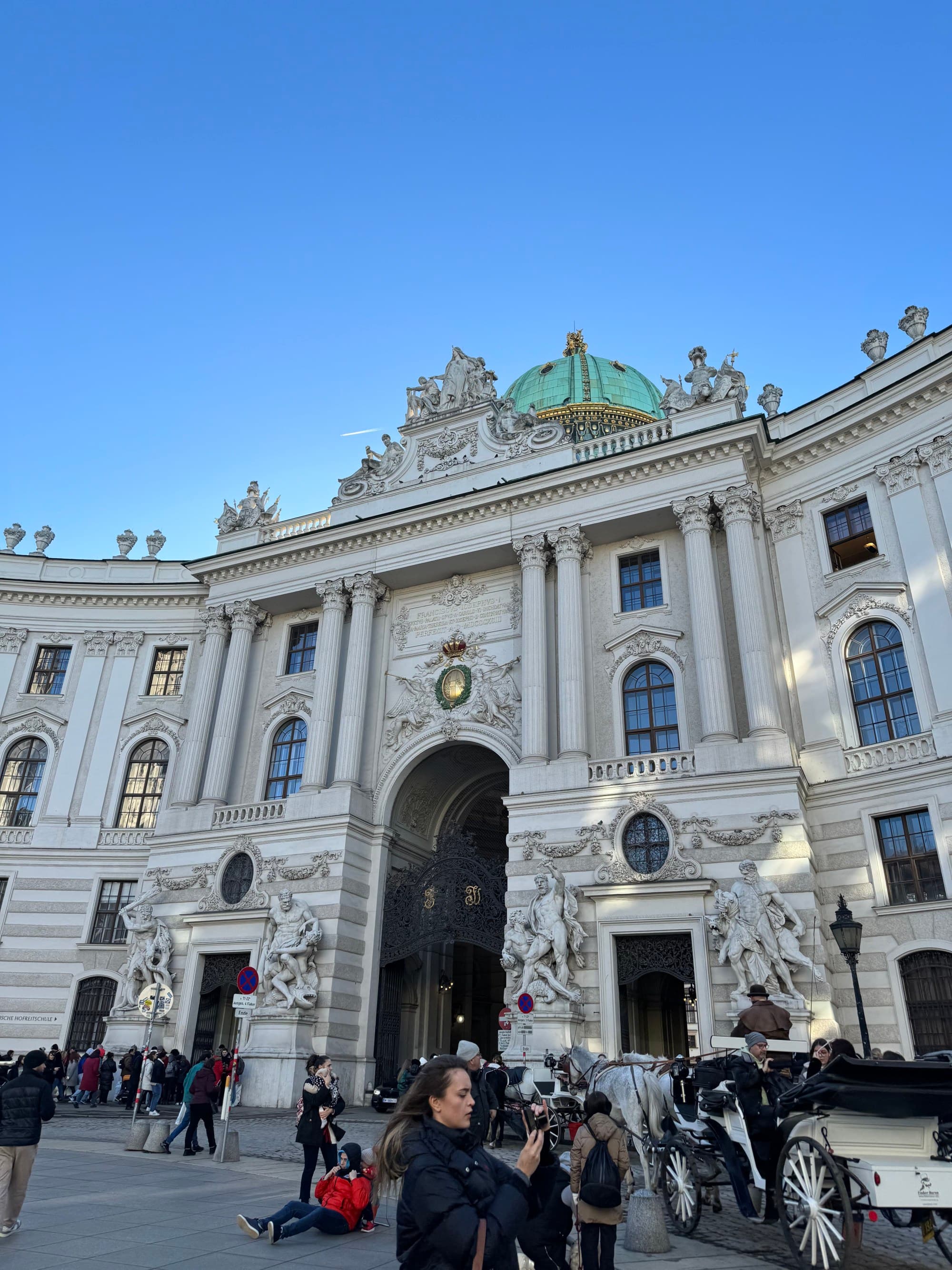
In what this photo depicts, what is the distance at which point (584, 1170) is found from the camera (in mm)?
6629

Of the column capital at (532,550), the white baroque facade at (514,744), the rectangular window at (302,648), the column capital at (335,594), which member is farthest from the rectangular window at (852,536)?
the rectangular window at (302,648)

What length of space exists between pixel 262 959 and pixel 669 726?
43.3 feet

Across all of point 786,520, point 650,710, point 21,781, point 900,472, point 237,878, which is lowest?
point 237,878

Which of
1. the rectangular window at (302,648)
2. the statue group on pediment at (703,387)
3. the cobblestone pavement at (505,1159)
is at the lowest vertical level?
the cobblestone pavement at (505,1159)

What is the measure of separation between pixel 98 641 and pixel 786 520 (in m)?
26.1

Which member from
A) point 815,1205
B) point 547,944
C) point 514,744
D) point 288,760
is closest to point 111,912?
point 288,760

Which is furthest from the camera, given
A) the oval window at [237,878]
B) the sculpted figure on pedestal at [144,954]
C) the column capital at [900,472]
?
the oval window at [237,878]

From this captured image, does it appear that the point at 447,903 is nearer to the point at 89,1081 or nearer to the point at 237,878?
the point at 237,878

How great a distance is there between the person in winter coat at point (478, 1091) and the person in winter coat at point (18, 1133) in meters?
4.24

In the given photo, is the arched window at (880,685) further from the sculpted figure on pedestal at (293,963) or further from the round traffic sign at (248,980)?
the round traffic sign at (248,980)

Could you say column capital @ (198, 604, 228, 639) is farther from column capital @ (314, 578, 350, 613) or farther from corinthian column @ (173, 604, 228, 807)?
column capital @ (314, 578, 350, 613)

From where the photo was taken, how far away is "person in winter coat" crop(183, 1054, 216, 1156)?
15383mm

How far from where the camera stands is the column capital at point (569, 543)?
2742cm

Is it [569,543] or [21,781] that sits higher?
[569,543]
